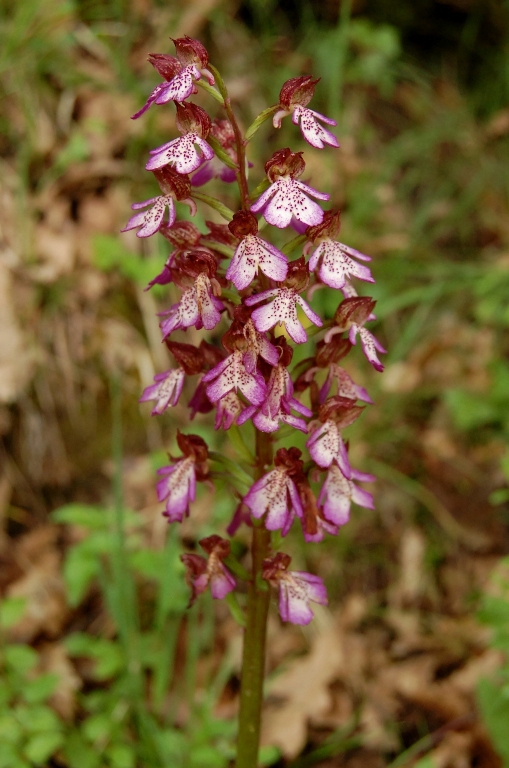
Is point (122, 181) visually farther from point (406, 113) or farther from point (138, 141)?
point (406, 113)

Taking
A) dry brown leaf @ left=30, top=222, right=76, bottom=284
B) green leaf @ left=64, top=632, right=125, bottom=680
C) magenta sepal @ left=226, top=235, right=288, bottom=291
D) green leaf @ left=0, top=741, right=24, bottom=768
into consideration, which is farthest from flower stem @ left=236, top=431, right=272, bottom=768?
dry brown leaf @ left=30, top=222, right=76, bottom=284

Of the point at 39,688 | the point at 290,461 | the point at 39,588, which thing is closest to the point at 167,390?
the point at 290,461

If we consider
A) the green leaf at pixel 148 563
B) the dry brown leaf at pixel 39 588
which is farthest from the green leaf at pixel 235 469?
the dry brown leaf at pixel 39 588

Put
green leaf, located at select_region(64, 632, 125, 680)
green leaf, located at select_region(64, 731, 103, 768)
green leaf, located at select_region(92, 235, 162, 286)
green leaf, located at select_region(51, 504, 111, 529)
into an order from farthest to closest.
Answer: green leaf, located at select_region(92, 235, 162, 286)
green leaf, located at select_region(51, 504, 111, 529)
green leaf, located at select_region(64, 632, 125, 680)
green leaf, located at select_region(64, 731, 103, 768)

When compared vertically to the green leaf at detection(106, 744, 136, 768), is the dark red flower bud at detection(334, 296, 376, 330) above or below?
above

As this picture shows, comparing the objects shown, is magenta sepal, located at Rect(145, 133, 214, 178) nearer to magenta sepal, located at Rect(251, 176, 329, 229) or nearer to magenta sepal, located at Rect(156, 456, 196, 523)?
magenta sepal, located at Rect(251, 176, 329, 229)
